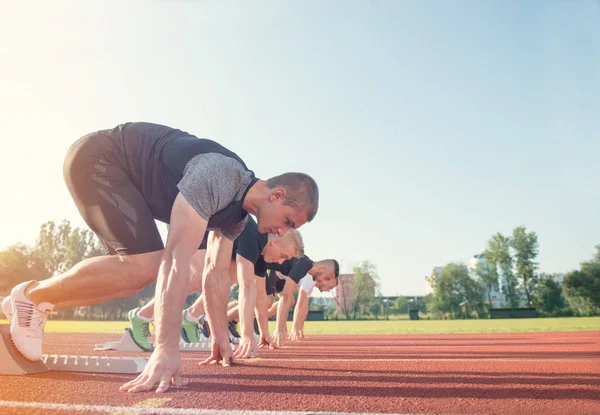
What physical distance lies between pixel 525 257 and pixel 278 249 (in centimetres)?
7133

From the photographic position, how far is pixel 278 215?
3305 mm

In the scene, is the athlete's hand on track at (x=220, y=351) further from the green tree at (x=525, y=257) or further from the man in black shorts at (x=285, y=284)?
the green tree at (x=525, y=257)

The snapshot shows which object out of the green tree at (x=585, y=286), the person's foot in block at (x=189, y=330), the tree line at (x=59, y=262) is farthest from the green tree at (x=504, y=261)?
the person's foot in block at (x=189, y=330)

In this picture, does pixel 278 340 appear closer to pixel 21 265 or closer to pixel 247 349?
pixel 247 349

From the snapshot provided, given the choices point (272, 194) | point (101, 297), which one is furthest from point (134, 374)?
point (272, 194)

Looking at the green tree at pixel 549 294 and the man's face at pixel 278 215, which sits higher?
the green tree at pixel 549 294

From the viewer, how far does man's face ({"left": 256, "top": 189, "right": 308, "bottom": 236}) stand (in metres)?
3.29

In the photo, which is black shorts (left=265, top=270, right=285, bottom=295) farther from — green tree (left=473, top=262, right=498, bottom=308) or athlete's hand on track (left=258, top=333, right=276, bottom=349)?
green tree (left=473, top=262, right=498, bottom=308)

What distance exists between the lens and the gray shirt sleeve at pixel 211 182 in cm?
289

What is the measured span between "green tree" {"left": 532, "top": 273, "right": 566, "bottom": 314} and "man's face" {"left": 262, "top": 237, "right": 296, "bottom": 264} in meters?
58.6

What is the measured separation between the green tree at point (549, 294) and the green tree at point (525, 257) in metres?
2.60

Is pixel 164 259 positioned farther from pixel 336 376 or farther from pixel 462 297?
pixel 462 297

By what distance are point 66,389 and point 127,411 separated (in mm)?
941

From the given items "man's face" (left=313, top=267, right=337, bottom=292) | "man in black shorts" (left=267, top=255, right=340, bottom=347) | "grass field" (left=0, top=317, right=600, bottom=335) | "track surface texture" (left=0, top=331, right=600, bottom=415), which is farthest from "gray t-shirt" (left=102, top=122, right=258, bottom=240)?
"grass field" (left=0, top=317, right=600, bottom=335)
